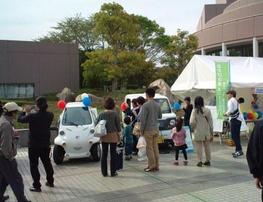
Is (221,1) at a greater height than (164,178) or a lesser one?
greater

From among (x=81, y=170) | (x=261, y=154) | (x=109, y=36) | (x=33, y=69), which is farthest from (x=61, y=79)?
(x=261, y=154)

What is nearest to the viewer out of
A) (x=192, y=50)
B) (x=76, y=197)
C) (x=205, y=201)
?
(x=205, y=201)

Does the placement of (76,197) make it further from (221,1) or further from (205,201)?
(221,1)

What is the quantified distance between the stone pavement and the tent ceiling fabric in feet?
15.5

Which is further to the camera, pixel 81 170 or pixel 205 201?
pixel 81 170

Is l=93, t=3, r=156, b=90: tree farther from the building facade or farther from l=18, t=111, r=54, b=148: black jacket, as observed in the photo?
l=18, t=111, r=54, b=148: black jacket

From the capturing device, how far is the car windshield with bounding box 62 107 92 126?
12.6m

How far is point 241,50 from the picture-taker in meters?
51.4

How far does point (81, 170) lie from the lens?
11086 millimetres

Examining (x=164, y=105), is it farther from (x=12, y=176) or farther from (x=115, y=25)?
(x=115, y=25)

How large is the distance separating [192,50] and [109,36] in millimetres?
9012

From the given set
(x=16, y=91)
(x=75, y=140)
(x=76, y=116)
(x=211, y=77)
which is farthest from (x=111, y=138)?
(x=16, y=91)

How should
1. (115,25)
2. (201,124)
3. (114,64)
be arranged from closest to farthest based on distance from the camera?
(201,124) < (115,25) < (114,64)

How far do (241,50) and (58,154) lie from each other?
4273cm
